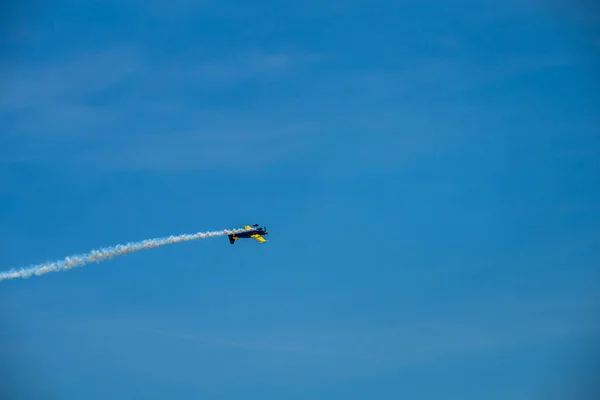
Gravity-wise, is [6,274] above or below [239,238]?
below

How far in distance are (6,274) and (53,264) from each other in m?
8.74

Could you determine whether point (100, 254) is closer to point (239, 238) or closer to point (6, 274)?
point (6, 274)

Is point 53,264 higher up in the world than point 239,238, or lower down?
lower down

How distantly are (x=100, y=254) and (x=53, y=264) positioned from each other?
839cm

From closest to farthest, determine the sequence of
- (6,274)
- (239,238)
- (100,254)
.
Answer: (6,274) → (100,254) → (239,238)

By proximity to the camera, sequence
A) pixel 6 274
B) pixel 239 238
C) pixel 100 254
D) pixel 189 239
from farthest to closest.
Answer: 1. pixel 239 238
2. pixel 189 239
3. pixel 100 254
4. pixel 6 274

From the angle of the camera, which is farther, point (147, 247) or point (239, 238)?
point (239, 238)

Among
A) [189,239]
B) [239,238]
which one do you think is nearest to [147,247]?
[189,239]

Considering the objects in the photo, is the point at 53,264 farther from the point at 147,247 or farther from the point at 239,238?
the point at 239,238

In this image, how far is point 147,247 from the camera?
16688cm

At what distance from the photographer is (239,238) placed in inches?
7451

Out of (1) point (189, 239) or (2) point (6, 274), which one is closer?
(2) point (6, 274)

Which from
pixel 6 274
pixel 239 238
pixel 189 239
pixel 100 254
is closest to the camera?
pixel 6 274

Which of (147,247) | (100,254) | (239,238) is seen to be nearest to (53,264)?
(100,254)
